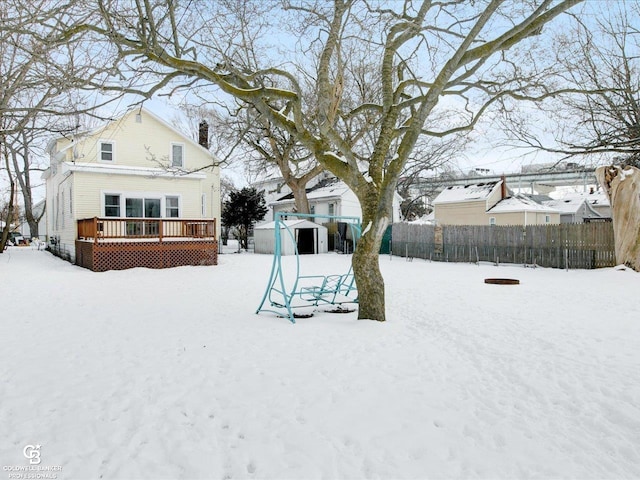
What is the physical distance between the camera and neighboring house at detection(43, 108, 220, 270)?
16578 millimetres

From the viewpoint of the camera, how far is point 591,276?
45.6ft

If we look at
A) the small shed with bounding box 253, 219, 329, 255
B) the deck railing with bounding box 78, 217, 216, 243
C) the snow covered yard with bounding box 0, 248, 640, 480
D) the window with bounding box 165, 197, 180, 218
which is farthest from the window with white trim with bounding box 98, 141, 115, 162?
the snow covered yard with bounding box 0, 248, 640, 480

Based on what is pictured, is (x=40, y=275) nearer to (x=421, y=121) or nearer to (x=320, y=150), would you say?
(x=320, y=150)

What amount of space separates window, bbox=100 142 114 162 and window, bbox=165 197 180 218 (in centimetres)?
307

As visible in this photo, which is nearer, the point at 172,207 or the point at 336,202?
the point at 172,207

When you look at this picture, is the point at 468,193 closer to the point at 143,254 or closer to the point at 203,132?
the point at 203,132

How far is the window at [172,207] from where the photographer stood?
2039 centimetres

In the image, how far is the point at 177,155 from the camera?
2125 cm

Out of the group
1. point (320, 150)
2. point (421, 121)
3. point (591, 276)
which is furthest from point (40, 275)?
point (591, 276)

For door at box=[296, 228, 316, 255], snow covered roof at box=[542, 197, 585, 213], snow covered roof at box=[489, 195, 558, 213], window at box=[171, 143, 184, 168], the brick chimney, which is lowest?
door at box=[296, 228, 316, 255]

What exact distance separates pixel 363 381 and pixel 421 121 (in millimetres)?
4513

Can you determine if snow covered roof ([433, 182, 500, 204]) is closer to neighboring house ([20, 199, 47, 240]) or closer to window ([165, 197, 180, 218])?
window ([165, 197, 180, 218])

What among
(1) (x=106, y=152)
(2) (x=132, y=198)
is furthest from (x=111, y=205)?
(1) (x=106, y=152)

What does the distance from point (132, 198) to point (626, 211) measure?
19.6 m
